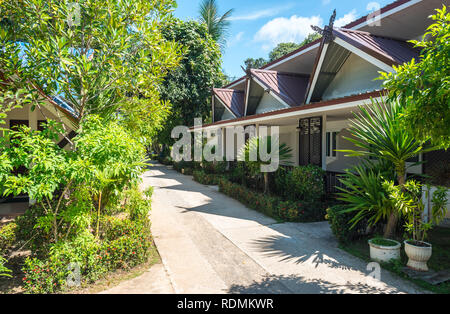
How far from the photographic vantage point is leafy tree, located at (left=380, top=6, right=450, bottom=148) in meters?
3.39

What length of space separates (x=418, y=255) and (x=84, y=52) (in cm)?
805

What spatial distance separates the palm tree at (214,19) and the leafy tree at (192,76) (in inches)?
147

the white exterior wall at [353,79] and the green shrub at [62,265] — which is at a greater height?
the white exterior wall at [353,79]

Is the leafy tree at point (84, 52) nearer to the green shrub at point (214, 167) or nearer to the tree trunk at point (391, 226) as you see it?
the tree trunk at point (391, 226)

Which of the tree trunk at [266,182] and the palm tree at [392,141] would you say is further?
the tree trunk at [266,182]

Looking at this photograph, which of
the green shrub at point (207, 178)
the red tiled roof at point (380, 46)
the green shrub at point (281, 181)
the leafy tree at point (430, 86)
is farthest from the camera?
the green shrub at point (207, 178)

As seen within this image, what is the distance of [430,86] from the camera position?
3.70 m

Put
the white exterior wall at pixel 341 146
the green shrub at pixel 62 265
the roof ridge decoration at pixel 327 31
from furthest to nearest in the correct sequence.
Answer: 1. the white exterior wall at pixel 341 146
2. the roof ridge decoration at pixel 327 31
3. the green shrub at pixel 62 265

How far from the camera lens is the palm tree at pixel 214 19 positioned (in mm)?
29984

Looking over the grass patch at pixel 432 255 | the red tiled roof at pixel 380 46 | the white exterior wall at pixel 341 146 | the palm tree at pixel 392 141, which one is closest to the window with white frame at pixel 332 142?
the white exterior wall at pixel 341 146

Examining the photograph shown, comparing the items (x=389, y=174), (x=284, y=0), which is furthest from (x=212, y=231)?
(x=284, y=0)

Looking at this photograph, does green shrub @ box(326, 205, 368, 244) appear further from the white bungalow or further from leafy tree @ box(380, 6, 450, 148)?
leafy tree @ box(380, 6, 450, 148)

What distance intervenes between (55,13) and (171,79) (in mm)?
20175
